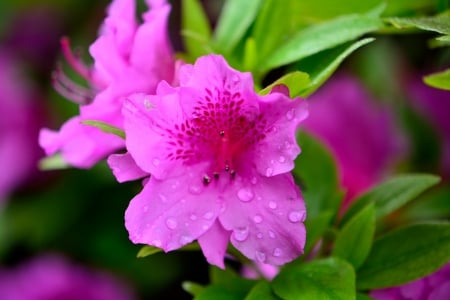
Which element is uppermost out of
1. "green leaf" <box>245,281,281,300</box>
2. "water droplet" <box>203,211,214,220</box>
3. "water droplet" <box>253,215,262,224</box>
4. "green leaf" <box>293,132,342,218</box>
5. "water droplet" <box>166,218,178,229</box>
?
"water droplet" <box>166,218,178,229</box>

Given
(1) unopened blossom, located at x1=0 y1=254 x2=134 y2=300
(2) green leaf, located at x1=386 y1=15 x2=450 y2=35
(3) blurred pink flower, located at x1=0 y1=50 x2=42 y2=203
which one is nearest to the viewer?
(2) green leaf, located at x1=386 y1=15 x2=450 y2=35

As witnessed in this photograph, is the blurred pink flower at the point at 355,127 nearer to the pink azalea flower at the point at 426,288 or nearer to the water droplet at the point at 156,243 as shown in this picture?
the pink azalea flower at the point at 426,288

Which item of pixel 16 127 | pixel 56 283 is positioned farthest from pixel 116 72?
pixel 16 127

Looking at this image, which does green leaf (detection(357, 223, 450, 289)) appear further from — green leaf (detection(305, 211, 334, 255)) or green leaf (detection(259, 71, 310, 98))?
green leaf (detection(259, 71, 310, 98))

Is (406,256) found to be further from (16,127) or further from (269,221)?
(16,127)

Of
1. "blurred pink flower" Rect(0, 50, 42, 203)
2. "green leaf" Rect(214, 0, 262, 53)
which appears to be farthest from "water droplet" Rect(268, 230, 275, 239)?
"blurred pink flower" Rect(0, 50, 42, 203)
